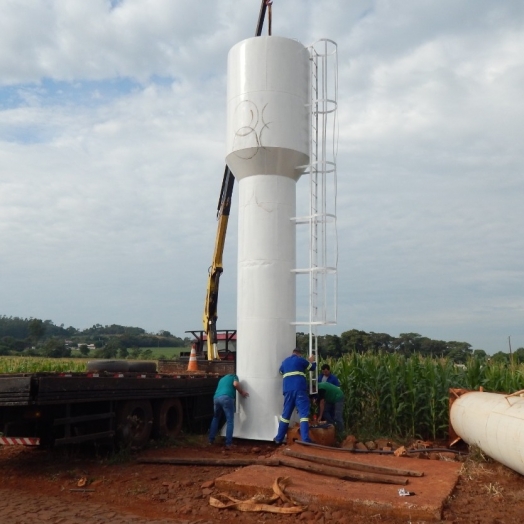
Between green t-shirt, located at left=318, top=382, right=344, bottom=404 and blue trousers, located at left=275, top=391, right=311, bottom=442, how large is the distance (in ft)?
3.84

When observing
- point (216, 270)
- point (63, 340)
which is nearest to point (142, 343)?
point (63, 340)

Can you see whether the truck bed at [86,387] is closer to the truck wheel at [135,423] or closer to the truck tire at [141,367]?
the truck wheel at [135,423]

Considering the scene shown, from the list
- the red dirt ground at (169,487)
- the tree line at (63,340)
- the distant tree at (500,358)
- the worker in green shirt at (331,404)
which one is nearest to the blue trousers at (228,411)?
the red dirt ground at (169,487)

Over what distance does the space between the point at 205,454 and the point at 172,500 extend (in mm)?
3222

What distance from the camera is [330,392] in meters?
13.1

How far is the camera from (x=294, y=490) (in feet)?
26.4

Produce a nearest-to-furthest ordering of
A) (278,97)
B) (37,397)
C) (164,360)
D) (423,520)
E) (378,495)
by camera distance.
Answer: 1. (423,520)
2. (378,495)
3. (37,397)
4. (278,97)
5. (164,360)

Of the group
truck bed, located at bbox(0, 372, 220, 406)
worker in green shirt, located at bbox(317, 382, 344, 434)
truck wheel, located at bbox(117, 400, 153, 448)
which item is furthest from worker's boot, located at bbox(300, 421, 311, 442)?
truck wheel, located at bbox(117, 400, 153, 448)

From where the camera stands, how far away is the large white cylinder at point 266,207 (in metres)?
12.7

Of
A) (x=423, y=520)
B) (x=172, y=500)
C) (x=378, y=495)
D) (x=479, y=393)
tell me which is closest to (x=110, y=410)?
(x=172, y=500)

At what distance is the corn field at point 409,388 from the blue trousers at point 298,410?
2.19 meters

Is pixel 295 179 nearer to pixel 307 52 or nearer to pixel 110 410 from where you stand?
pixel 307 52

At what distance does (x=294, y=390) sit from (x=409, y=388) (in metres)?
3.35

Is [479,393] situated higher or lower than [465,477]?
higher
